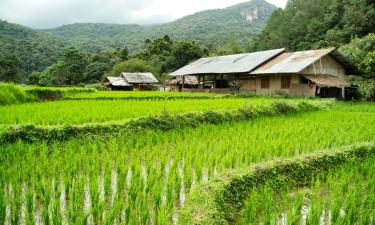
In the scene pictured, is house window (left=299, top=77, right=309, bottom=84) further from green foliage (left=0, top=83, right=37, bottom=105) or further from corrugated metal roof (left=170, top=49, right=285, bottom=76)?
green foliage (left=0, top=83, right=37, bottom=105)

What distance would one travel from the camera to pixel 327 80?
19016 mm

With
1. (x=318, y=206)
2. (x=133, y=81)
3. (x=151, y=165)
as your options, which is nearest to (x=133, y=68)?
(x=133, y=81)

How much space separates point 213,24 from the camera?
315 feet

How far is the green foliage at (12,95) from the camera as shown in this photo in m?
11.0

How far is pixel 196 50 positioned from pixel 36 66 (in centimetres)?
2662

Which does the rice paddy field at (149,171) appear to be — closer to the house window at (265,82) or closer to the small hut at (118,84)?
the house window at (265,82)

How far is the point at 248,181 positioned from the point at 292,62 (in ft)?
55.7

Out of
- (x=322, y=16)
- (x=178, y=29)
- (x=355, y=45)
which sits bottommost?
(x=355, y=45)

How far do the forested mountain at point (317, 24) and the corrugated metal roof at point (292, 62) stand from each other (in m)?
11.3

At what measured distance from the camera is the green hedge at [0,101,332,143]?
18.3 ft

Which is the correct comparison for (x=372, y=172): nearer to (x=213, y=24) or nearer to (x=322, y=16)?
(x=322, y=16)

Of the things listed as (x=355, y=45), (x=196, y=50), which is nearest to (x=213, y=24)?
(x=196, y=50)

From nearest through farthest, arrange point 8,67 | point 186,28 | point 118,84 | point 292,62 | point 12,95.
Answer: point 12,95 < point 292,62 < point 118,84 < point 8,67 < point 186,28

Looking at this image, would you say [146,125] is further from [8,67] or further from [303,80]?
[8,67]
